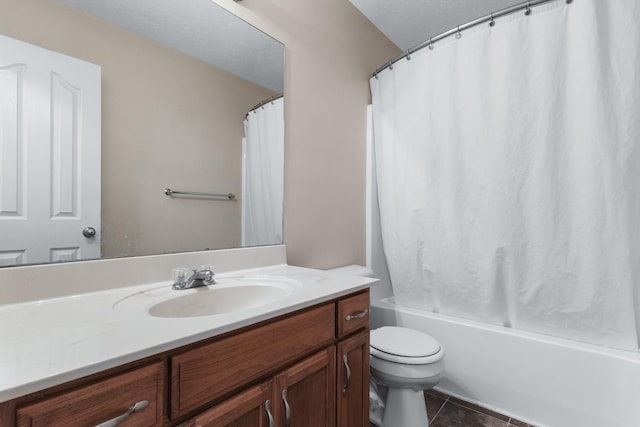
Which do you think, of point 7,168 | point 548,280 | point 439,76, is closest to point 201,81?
point 7,168

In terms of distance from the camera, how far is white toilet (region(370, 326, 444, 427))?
1312 millimetres

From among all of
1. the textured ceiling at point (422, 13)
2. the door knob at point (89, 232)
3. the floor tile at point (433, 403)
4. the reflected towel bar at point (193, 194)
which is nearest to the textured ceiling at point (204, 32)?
the reflected towel bar at point (193, 194)

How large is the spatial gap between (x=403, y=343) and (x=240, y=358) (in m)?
0.97

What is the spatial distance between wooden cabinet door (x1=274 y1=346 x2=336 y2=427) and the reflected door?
0.71m

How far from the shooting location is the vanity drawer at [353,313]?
1019 millimetres

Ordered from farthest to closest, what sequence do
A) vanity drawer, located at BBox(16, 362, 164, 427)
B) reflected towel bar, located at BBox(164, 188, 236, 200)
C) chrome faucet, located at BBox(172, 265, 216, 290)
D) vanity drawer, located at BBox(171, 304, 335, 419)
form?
reflected towel bar, located at BBox(164, 188, 236, 200)
chrome faucet, located at BBox(172, 265, 216, 290)
vanity drawer, located at BBox(171, 304, 335, 419)
vanity drawer, located at BBox(16, 362, 164, 427)

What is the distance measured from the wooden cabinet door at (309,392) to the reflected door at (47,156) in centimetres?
71

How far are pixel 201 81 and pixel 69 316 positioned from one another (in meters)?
0.94

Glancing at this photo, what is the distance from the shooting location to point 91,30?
0.94 m

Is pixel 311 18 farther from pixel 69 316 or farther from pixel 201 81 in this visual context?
pixel 69 316

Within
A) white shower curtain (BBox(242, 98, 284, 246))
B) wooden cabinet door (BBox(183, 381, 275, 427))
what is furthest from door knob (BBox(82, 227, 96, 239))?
wooden cabinet door (BBox(183, 381, 275, 427))

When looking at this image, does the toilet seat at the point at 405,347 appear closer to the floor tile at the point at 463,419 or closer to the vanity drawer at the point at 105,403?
the floor tile at the point at 463,419

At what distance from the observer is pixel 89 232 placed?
942mm

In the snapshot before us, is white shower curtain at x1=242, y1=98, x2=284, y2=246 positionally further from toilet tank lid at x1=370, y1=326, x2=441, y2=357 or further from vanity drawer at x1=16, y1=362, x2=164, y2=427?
vanity drawer at x1=16, y1=362, x2=164, y2=427
